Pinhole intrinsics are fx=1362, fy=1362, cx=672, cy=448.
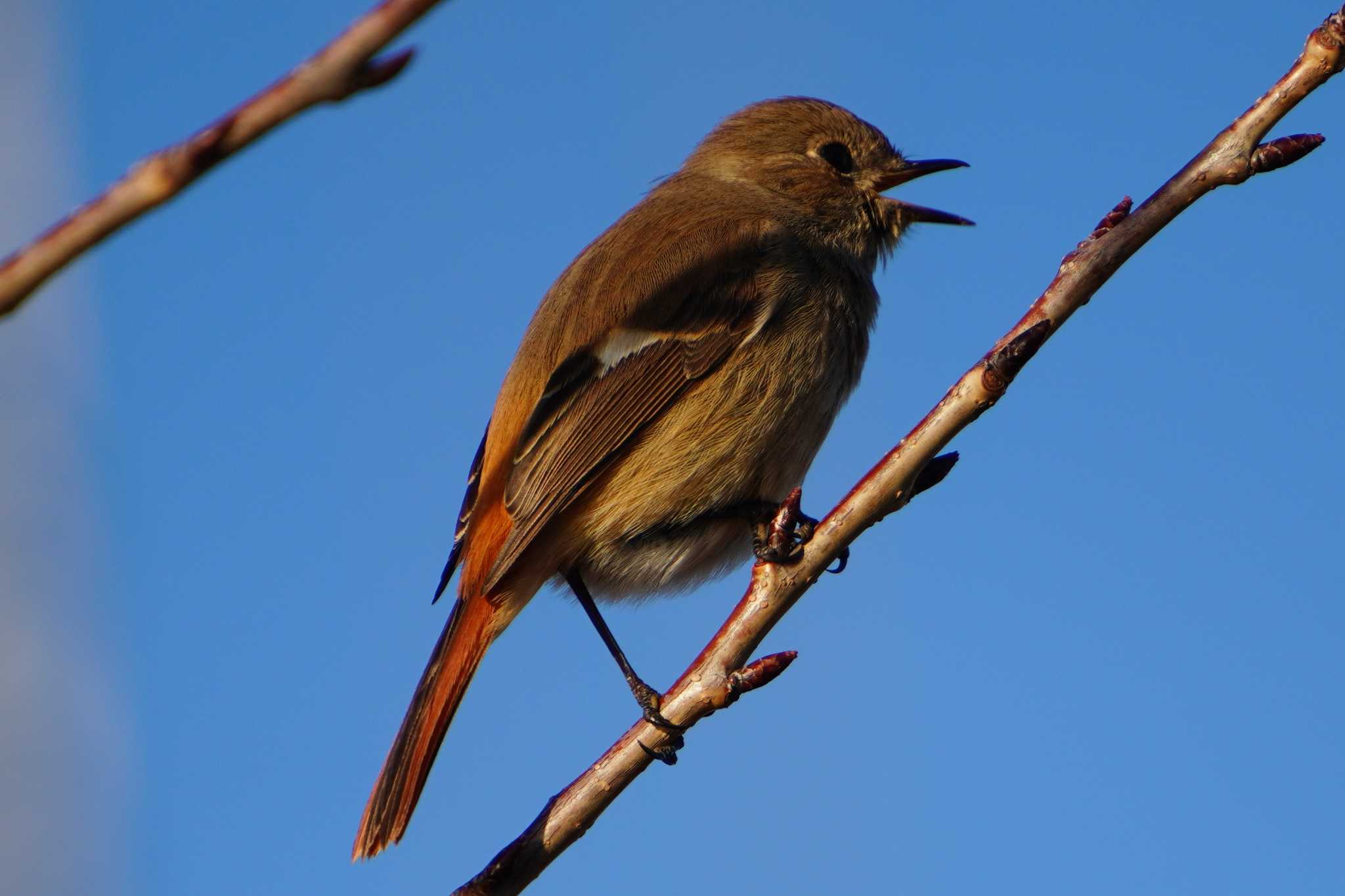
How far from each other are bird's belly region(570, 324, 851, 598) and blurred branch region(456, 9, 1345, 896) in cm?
143

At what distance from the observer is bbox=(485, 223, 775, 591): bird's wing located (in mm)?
4625

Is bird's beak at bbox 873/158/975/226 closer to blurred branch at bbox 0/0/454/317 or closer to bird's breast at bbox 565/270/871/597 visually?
bird's breast at bbox 565/270/871/597

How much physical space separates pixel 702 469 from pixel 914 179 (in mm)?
2093

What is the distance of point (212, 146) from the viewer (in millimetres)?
1358

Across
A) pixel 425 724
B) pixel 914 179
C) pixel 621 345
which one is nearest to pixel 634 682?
pixel 425 724

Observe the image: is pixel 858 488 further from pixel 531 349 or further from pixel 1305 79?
pixel 531 349

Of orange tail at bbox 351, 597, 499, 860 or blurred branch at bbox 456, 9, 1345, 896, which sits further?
orange tail at bbox 351, 597, 499, 860

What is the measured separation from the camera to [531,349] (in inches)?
205

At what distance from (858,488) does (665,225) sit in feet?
8.35

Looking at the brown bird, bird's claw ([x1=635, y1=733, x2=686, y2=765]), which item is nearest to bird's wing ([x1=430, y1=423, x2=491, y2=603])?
the brown bird

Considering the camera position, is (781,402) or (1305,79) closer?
(1305,79)

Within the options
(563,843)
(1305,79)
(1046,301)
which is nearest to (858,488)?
(1046,301)

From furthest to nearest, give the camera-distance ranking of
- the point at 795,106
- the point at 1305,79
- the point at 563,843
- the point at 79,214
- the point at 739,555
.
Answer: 1. the point at 795,106
2. the point at 739,555
3. the point at 563,843
4. the point at 1305,79
5. the point at 79,214

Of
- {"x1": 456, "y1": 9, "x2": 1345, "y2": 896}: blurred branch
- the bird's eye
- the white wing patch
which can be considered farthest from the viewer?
the bird's eye
